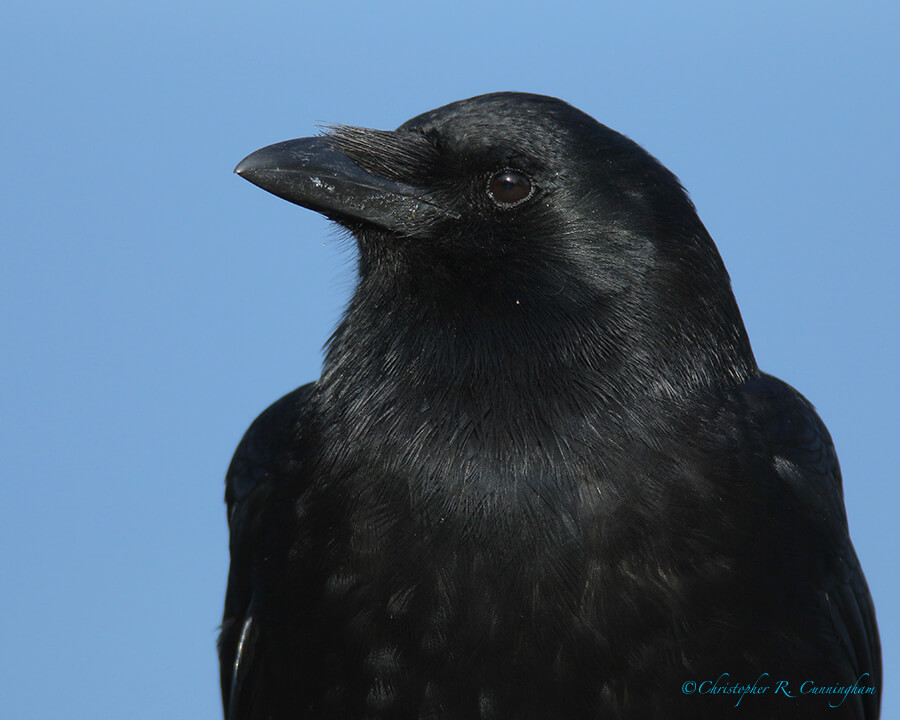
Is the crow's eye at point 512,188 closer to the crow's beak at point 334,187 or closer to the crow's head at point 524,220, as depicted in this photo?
the crow's head at point 524,220

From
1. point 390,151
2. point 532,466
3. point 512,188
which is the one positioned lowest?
point 532,466

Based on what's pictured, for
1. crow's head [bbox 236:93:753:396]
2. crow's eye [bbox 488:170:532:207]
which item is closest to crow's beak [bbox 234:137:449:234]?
crow's head [bbox 236:93:753:396]

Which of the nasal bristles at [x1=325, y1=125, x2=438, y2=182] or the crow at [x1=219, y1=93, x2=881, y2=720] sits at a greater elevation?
the nasal bristles at [x1=325, y1=125, x2=438, y2=182]

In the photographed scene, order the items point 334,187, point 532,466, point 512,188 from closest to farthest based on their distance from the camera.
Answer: point 532,466 → point 512,188 → point 334,187

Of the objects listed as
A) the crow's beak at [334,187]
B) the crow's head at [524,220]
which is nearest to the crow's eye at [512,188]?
the crow's head at [524,220]

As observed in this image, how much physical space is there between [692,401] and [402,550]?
142cm

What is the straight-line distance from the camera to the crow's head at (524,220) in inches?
191

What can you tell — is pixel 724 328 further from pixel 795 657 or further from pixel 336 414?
pixel 336 414

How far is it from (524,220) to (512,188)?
0.15 meters

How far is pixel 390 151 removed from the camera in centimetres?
511

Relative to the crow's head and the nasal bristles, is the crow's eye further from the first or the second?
the nasal bristles

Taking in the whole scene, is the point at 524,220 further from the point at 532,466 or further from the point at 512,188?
the point at 532,466

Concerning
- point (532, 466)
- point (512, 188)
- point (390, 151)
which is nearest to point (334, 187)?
point (390, 151)

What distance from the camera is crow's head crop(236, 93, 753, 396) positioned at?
15.9 feet
